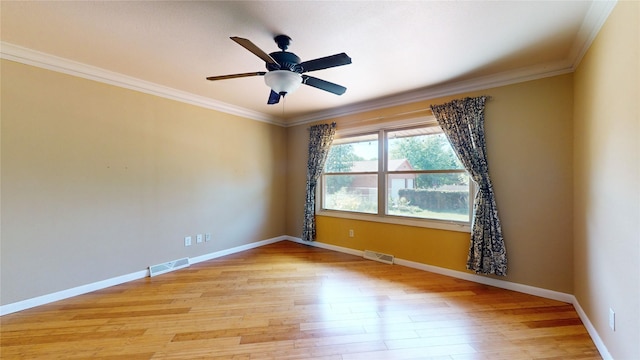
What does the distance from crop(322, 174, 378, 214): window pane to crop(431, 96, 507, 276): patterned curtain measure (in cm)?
139

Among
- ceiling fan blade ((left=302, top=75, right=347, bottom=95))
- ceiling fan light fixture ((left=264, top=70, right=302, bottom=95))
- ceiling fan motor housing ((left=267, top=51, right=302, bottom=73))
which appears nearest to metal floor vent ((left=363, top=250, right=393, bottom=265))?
ceiling fan blade ((left=302, top=75, right=347, bottom=95))

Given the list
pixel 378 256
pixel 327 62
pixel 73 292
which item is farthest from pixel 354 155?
pixel 73 292

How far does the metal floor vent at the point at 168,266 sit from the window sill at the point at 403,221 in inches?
92.6

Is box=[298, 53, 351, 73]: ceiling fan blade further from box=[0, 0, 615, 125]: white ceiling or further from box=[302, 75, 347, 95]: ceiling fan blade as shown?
box=[0, 0, 615, 125]: white ceiling

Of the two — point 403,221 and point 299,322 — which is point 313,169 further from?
point 299,322

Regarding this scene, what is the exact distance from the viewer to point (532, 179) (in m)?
2.73

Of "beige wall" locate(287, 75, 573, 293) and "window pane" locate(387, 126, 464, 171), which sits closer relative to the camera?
"beige wall" locate(287, 75, 573, 293)

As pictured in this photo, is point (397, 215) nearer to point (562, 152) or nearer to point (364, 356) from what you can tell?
point (562, 152)

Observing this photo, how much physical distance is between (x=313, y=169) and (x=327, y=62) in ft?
9.43

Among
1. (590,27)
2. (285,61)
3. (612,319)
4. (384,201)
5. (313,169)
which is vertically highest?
(590,27)

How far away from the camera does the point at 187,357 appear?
1766mm

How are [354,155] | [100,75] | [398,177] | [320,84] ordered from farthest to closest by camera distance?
[354,155] → [398,177] → [100,75] → [320,84]

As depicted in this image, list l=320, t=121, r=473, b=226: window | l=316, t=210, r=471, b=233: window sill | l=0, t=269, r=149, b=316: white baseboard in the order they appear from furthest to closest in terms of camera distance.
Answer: l=320, t=121, r=473, b=226: window → l=316, t=210, r=471, b=233: window sill → l=0, t=269, r=149, b=316: white baseboard

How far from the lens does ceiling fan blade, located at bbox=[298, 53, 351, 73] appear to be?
6.02ft
